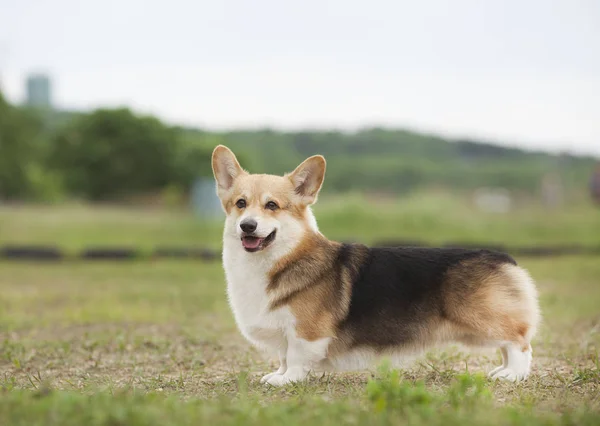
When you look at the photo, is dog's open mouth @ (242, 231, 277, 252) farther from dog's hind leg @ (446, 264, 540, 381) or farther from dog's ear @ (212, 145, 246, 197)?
dog's hind leg @ (446, 264, 540, 381)

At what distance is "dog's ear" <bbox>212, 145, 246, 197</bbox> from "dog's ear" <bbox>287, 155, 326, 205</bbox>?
1.38 feet

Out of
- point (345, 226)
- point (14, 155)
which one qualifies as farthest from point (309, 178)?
point (14, 155)

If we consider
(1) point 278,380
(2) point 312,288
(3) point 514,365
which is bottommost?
(1) point 278,380

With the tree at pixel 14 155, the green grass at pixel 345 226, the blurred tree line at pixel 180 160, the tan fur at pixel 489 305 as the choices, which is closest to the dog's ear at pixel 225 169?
the tan fur at pixel 489 305

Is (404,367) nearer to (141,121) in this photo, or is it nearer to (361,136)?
(141,121)

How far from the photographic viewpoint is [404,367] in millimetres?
6027

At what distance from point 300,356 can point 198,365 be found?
57.0 inches

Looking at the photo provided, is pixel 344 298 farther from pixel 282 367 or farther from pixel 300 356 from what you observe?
pixel 282 367

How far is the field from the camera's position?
12.7 ft

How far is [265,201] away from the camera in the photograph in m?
5.01

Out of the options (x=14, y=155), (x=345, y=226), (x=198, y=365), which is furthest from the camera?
(x=14, y=155)

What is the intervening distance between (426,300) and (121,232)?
18313mm

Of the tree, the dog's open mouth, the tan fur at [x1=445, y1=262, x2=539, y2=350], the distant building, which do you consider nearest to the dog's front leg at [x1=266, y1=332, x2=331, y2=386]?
the dog's open mouth

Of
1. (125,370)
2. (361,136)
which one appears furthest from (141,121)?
(125,370)
